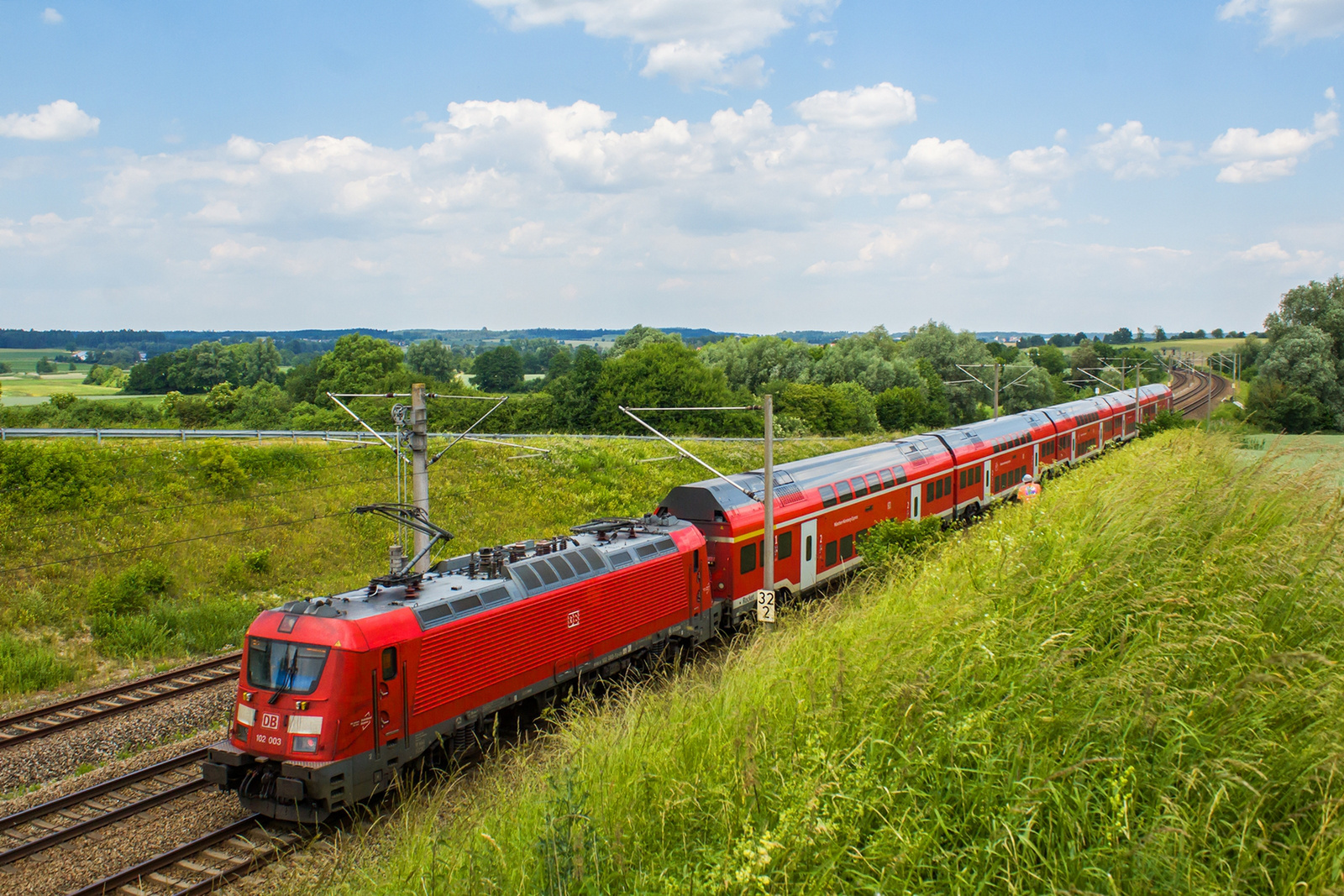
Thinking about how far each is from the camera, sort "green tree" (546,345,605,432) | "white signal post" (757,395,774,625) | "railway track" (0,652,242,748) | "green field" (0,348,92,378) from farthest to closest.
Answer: "green field" (0,348,92,378), "green tree" (546,345,605,432), "white signal post" (757,395,774,625), "railway track" (0,652,242,748)

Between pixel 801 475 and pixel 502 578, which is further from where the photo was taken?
pixel 801 475

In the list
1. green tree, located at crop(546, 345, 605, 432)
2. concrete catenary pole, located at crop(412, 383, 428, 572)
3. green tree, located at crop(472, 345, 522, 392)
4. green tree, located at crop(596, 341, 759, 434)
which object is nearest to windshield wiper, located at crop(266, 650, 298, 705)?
concrete catenary pole, located at crop(412, 383, 428, 572)

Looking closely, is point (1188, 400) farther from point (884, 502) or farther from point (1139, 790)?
point (1139, 790)

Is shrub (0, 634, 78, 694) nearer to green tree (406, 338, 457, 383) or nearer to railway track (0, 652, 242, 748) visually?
railway track (0, 652, 242, 748)

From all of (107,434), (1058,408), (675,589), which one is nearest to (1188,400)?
(1058,408)

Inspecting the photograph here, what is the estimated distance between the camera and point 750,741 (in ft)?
21.7

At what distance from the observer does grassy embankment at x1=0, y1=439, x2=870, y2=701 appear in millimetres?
21859

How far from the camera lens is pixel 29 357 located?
8594 centimetres

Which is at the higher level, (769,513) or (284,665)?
(769,513)

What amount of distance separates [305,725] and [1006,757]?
9.04 m

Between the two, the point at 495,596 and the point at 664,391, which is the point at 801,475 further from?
the point at 664,391

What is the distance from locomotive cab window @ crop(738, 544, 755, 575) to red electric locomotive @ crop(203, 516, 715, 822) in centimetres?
400

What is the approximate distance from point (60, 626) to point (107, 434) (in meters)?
12.7

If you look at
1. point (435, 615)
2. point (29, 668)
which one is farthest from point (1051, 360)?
point (29, 668)
